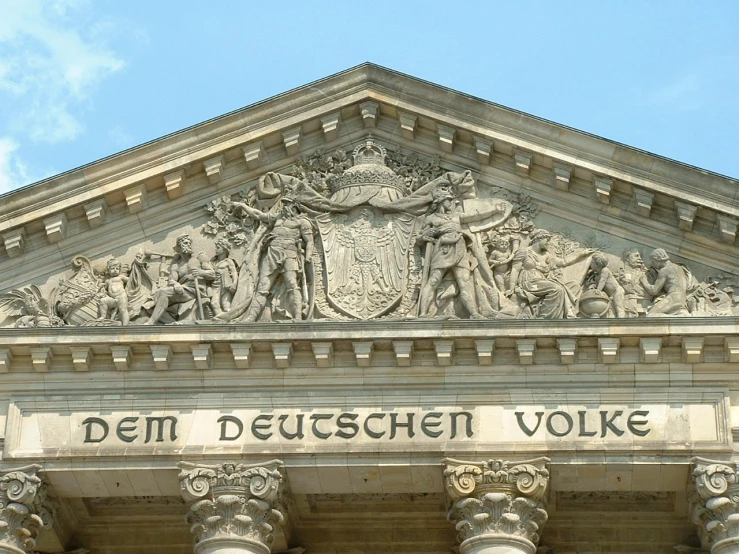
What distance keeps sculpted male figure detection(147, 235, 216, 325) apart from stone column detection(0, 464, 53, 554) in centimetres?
275

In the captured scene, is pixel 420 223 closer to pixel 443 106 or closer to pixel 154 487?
pixel 443 106

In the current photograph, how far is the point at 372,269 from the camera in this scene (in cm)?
2519

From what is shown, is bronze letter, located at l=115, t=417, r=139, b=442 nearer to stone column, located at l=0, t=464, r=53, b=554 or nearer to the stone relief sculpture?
stone column, located at l=0, t=464, r=53, b=554

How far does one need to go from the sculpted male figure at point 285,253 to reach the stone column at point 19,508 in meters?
3.70

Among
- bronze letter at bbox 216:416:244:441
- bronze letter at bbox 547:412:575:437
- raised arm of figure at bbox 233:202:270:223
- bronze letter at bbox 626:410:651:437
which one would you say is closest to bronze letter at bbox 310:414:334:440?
bronze letter at bbox 216:416:244:441

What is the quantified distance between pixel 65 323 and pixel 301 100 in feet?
15.7

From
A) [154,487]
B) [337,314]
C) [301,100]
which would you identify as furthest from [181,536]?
[301,100]

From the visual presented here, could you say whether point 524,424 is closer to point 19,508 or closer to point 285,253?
point 285,253

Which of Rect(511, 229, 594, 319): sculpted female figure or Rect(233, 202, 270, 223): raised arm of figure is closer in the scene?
Rect(511, 229, 594, 319): sculpted female figure

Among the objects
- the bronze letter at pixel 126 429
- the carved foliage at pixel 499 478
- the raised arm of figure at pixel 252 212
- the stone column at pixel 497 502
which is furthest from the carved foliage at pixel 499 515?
the raised arm of figure at pixel 252 212

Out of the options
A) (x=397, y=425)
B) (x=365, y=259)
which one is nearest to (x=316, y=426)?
(x=397, y=425)

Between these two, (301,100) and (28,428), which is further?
(301,100)

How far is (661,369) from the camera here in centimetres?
2406

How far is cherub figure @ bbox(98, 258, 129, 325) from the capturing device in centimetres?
2503
